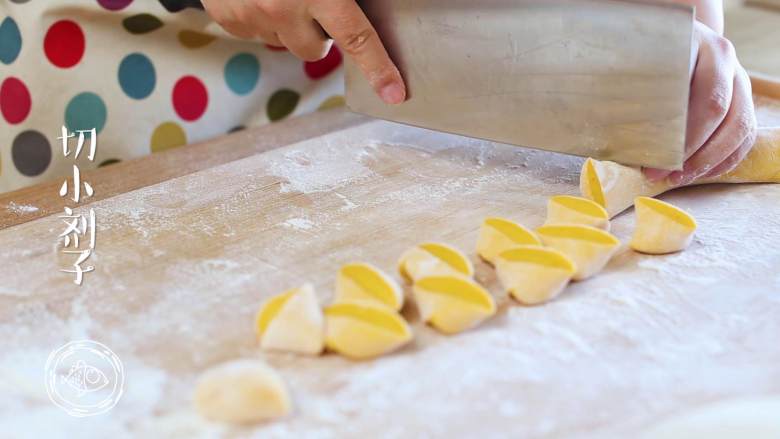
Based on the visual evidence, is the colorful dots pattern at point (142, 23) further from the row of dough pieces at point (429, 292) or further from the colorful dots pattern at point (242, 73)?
the row of dough pieces at point (429, 292)

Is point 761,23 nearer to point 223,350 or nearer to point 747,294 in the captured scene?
point 747,294

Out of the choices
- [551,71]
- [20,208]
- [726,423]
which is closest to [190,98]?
[20,208]

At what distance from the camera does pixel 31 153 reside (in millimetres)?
1455

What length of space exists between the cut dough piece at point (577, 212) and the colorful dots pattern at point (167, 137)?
2.44 ft

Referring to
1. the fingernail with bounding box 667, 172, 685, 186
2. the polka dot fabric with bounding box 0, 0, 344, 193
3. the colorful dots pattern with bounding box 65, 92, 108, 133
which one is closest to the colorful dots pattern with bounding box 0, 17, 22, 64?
the polka dot fabric with bounding box 0, 0, 344, 193

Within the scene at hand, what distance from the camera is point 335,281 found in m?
1.06

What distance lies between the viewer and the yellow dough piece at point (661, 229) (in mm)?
1093

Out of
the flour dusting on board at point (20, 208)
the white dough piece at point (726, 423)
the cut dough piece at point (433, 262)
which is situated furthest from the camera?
the flour dusting on board at point (20, 208)

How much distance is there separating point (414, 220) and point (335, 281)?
19 cm

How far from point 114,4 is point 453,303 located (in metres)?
0.83

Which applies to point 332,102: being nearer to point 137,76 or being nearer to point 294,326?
point 137,76

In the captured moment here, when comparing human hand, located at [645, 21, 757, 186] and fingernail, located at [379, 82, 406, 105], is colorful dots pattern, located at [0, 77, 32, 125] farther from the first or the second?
human hand, located at [645, 21, 757, 186]

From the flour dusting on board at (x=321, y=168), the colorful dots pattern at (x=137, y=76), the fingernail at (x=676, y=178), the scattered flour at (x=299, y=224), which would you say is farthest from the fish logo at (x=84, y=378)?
the fingernail at (x=676, y=178)

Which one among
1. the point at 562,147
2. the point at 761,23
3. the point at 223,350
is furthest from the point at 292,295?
the point at 761,23
